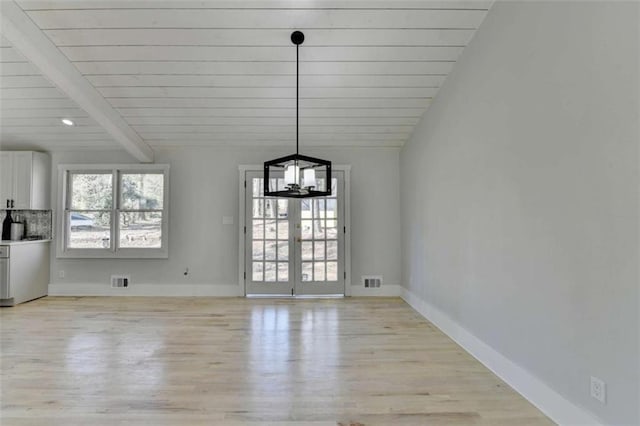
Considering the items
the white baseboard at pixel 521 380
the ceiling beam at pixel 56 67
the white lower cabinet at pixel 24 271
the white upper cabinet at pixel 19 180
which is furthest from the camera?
the white upper cabinet at pixel 19 180

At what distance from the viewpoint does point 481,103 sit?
9.68 ft

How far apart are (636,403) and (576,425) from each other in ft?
1.45

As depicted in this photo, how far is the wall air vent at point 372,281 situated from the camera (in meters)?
5.44

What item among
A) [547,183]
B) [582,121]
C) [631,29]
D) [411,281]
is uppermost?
[631,29]

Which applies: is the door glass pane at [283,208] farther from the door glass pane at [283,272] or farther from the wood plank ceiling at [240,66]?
the wood plank ceiling at [240,66]

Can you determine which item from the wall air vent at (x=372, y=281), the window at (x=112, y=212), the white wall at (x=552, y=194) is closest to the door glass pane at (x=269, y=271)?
the wall air vent at (x=372, y=281)

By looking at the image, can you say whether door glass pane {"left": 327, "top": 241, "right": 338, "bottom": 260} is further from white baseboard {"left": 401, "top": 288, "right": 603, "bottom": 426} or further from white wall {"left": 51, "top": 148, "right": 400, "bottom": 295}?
white baseboard {"left": 401, "top": 288, "right": 603, "bottom": 426}

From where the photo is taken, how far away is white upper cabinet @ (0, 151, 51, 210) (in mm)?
5059

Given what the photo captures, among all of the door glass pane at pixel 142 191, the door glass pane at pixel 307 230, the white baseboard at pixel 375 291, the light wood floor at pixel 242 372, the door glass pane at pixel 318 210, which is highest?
the door glass pane at pixel 142 191

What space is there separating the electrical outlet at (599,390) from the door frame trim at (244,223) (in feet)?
12.3

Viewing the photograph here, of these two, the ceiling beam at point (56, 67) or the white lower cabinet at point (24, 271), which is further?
the white lower cabinet at point (24, 271)

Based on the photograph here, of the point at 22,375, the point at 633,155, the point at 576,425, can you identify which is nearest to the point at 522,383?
the point at 576,425

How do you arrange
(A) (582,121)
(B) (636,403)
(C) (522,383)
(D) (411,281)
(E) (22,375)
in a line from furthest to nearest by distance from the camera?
(D) (411,281), (E) (22,375), (C) (522,383), (A) (582,121), (B) (636,403)

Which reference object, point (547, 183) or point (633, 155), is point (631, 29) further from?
point (547, 183)
